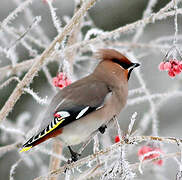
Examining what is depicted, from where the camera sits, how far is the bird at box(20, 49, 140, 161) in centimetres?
280

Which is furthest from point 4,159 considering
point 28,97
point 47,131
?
point 47,131

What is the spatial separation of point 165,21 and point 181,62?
20.6ft

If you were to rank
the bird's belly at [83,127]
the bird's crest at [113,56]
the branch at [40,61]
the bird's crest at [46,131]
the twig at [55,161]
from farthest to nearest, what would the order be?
the bird's crest at [113,56] < the twig at [55,161] < the bird's belly at [83,127] < the bird's crest at [46,131] < the branch at [40,61]

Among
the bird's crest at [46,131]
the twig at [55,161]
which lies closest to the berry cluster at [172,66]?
the bird's crest at [46,131]

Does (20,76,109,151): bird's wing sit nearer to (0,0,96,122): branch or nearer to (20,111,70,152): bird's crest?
(20,111,70,152): bird's crest

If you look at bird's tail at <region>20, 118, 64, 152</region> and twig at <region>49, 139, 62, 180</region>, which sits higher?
twig at <region>49, 139, 62, 180</region>

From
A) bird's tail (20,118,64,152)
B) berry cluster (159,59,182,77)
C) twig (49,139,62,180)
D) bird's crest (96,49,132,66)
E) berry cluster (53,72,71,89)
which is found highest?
bird's crest (96,49,132,66)

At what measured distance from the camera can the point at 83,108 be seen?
296 cm

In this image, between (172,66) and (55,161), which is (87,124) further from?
(172,66)

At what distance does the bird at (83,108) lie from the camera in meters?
2.80

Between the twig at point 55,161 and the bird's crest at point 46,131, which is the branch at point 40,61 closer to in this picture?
the bird's crest at point 46,131

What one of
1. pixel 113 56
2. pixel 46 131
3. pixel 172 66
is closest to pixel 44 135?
pixel 46 131

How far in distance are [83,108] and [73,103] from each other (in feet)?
0.26

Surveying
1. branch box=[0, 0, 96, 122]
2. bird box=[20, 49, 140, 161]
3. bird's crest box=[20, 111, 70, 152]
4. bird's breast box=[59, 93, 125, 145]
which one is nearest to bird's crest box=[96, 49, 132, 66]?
bird box=[20, 49, 140, 161]
